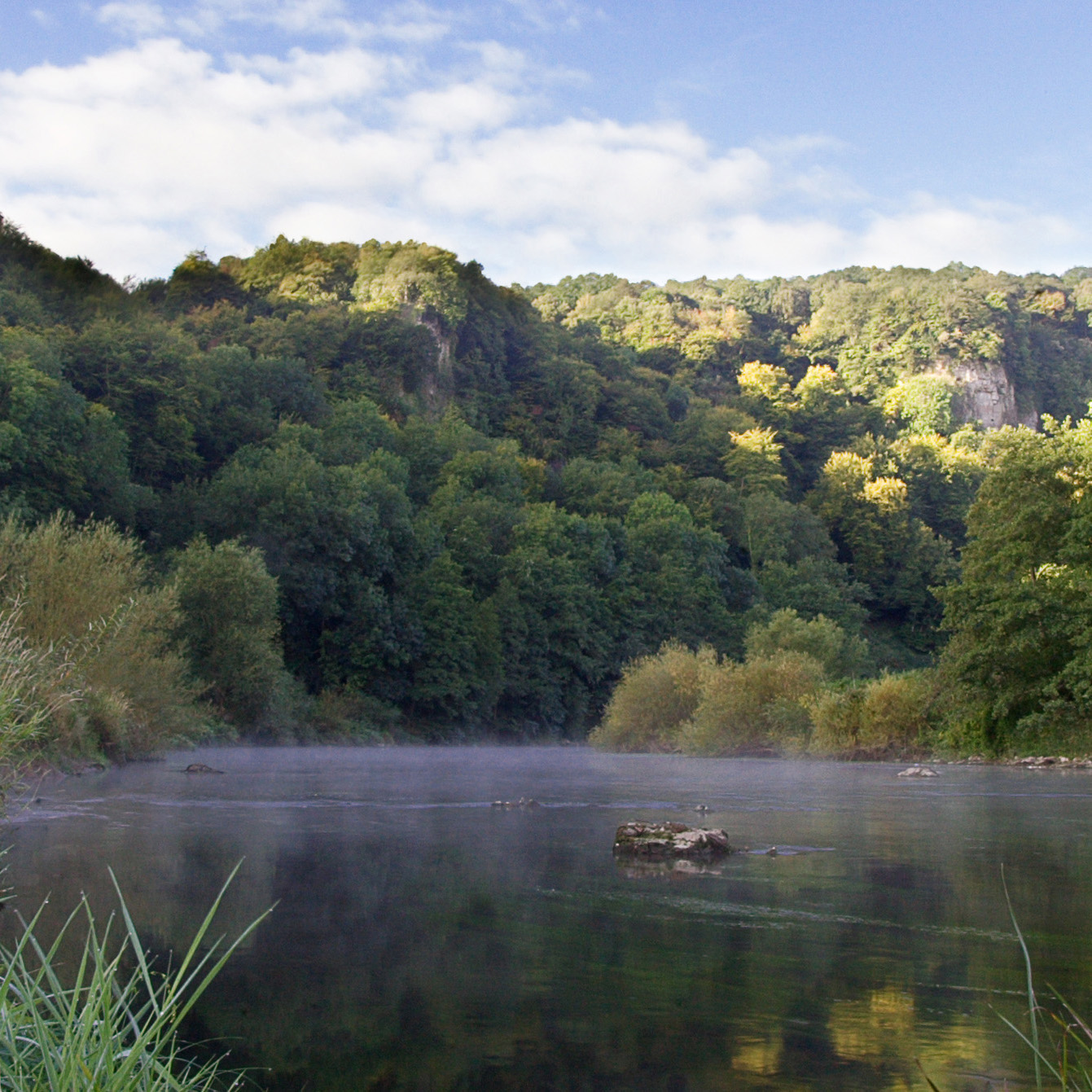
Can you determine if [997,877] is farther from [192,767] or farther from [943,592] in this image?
[943,592]

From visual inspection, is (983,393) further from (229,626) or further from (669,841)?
(669,841)

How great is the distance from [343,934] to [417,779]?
2290 centimetres

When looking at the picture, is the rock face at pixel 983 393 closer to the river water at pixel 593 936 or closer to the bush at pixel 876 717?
the bush at pixel 876 717

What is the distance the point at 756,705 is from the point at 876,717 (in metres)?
7.16

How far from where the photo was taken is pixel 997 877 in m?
11.9

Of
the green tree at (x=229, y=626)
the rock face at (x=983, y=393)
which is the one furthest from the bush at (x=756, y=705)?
the rock face at (x=983, y=393)

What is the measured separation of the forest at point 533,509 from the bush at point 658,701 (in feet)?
0.53

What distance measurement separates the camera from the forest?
35.0 metres

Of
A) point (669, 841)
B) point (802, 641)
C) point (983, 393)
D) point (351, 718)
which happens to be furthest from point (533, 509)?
point (983, 393)

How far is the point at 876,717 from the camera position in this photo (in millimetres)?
39844

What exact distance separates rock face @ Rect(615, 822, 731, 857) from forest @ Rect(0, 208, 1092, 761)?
6195 millimetres

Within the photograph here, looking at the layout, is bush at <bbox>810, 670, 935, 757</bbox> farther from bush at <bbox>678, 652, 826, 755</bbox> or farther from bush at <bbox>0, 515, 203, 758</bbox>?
bush at <bbox>0, 515, 203, 758</bbox>

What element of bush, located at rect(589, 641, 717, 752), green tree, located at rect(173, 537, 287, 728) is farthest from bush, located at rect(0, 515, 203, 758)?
bush, located at rect(589, 641, 717, 752)

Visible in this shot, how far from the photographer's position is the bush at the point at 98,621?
2792cm
